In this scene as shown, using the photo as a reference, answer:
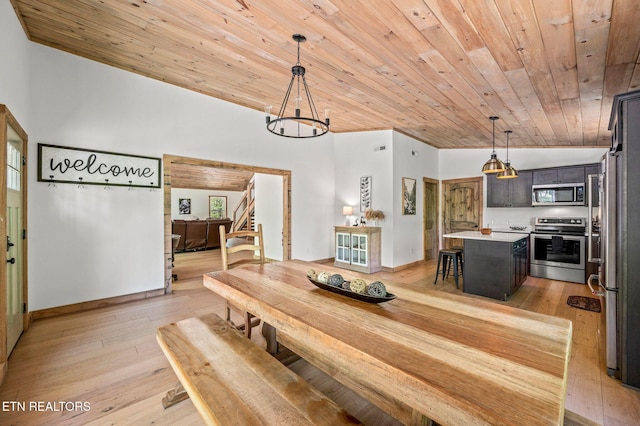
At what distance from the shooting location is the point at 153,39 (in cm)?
289

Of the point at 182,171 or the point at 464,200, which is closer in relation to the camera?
the point at 464,200

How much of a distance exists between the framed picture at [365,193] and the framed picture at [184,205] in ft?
26.4

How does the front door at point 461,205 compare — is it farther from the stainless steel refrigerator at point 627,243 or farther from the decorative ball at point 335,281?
the decorative ball at point 335,281

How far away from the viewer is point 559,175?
535 cm

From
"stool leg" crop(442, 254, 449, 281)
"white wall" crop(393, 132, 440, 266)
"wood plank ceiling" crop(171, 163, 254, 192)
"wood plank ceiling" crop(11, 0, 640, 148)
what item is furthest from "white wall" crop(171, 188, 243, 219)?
"stool leg" crop(442, 254, 449, 281)

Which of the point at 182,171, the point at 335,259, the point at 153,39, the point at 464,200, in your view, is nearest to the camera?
the point at 153,39

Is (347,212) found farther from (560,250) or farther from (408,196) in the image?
(560,250)

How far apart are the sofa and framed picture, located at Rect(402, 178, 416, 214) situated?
5.48 m

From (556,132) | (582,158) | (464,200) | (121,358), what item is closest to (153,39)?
(121,358)

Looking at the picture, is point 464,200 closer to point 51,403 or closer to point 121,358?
point 121,358

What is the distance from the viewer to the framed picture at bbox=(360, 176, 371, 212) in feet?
19.3

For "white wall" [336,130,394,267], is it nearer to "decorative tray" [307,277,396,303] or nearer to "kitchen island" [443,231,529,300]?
"kitchen island" [443,231,529,300]

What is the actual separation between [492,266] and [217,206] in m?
10.4

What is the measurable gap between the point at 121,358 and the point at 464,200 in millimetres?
7052
